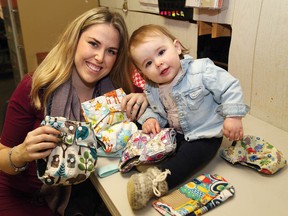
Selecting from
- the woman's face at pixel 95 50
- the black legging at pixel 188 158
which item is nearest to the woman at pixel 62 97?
the woman's face at pixel 95 50

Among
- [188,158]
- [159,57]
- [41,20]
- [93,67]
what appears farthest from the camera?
[41,20]

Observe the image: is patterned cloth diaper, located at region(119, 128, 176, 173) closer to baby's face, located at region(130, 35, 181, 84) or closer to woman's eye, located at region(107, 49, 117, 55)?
baby's face, located at region(130, 35, 181, 84)

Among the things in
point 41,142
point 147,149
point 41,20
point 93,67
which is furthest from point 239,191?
point 41,20

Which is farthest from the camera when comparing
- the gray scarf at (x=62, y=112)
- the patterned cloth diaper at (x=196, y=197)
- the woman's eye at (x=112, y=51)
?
the woman's eye at (x=112, y=51)

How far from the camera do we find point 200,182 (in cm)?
82

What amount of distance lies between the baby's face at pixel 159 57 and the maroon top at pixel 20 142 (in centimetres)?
42

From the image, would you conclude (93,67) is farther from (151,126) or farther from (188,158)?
(188,158)

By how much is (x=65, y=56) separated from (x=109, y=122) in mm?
316

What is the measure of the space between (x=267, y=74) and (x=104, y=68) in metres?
0.66

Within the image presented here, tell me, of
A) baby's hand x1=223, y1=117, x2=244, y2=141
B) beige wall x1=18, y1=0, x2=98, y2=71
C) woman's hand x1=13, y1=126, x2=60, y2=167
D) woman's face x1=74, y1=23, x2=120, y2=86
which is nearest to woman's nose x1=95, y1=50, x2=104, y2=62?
woman's face x1=74, y1=23, x2=120, y2=86

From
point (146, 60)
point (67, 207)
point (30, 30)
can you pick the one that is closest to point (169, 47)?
point (146, 60)

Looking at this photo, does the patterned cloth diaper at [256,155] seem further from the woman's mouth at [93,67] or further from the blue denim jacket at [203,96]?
the woman's mouth at [93,67]

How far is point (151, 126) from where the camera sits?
39.3 inches

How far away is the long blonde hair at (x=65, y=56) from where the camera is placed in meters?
1.04
